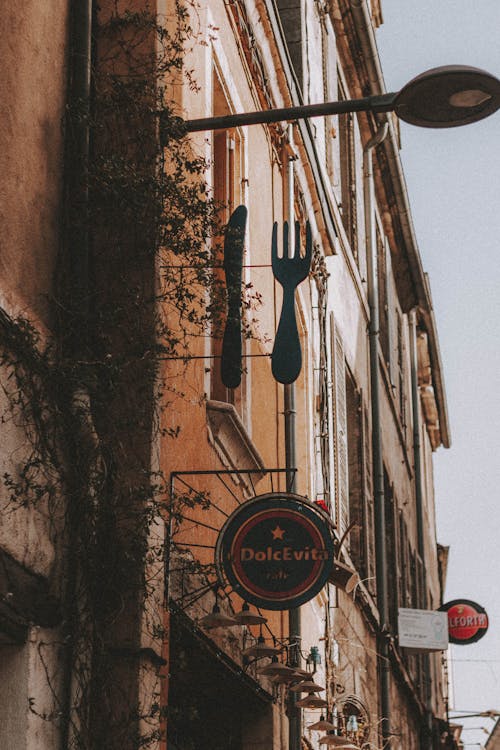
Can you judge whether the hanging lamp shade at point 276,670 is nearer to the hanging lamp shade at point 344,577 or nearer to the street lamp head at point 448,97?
the hanging lamp shade at point 344,577

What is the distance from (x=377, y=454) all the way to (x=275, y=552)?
1023cm

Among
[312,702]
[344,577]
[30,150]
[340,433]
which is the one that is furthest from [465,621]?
[30,150]

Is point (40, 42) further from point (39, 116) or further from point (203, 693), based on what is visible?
point (203, 693)

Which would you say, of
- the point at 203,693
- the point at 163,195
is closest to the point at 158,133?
the point at 163,195

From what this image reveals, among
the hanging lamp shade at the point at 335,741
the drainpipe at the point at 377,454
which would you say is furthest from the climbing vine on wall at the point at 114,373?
the drainpipe at the point at 377,454

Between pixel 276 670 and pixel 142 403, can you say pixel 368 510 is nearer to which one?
pixel 276 670

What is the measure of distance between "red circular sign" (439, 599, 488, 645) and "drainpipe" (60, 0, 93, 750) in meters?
18.3

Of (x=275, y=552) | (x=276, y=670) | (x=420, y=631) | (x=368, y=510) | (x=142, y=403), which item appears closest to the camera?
(x=142, y=403)

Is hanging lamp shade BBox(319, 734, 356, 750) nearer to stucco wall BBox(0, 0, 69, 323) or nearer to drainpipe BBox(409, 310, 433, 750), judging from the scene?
stucco wall BBox(0, 0, 69, 323)

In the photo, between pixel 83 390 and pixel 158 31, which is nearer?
pixel 83 390

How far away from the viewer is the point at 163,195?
7680 mm

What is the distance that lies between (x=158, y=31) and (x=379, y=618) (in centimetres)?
992

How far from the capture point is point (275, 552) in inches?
313

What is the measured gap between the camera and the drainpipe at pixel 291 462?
1075 cm
